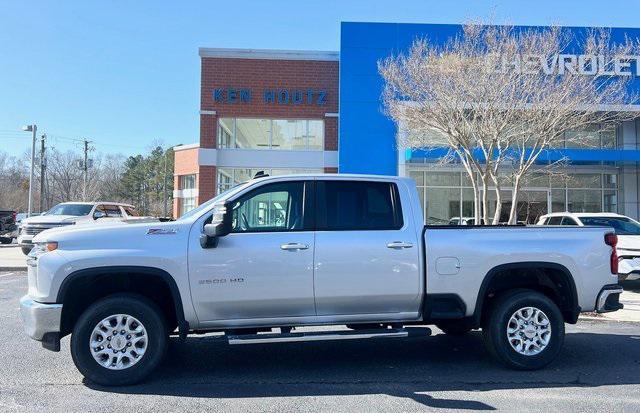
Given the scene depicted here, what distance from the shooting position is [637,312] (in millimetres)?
9133

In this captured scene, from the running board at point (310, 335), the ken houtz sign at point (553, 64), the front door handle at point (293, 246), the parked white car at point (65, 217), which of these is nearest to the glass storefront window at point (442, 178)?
the ken houtz sign at point (553, 64)

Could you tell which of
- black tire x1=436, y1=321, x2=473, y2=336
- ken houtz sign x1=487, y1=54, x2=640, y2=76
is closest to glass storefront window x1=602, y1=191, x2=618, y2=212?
ken houtz sign x1=487, y1=54, x2=640, y2=76

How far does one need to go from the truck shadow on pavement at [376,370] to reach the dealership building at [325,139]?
15.3 metres

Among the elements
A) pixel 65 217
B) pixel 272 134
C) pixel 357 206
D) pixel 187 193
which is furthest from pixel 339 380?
pixel 187 193

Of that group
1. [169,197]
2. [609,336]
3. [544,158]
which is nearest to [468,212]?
[544,158]

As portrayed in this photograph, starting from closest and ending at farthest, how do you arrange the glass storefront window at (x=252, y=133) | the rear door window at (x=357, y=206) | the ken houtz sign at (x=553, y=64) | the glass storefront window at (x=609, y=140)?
the rear door window at (x=357, y=206) < the ken houtz sign at (x=553, y=64) < the glass storefront window at (x=609, y=140) < the glass storefront window at (x=252, y=133)

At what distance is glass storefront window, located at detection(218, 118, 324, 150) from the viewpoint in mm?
23250

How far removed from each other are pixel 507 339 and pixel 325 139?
17.8 meters

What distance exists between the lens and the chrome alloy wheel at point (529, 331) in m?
5.68

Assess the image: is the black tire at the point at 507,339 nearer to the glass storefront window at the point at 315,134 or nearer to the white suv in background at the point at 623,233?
the white suv in background at the point at 623,233

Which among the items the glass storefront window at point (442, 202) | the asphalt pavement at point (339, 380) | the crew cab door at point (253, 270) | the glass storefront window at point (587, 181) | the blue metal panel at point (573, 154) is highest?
the blue metal panel at point (573, 154)

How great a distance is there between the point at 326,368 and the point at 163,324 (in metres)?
1.85

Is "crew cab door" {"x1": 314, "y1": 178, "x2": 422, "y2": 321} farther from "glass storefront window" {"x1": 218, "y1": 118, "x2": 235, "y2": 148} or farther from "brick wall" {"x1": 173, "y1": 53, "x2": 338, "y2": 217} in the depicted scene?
"glass storefront window" {"x1": 218, "y1": 118, "x2": 235, "y2": 148}

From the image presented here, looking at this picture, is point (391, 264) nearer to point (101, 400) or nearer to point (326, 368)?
point (326, 368)
